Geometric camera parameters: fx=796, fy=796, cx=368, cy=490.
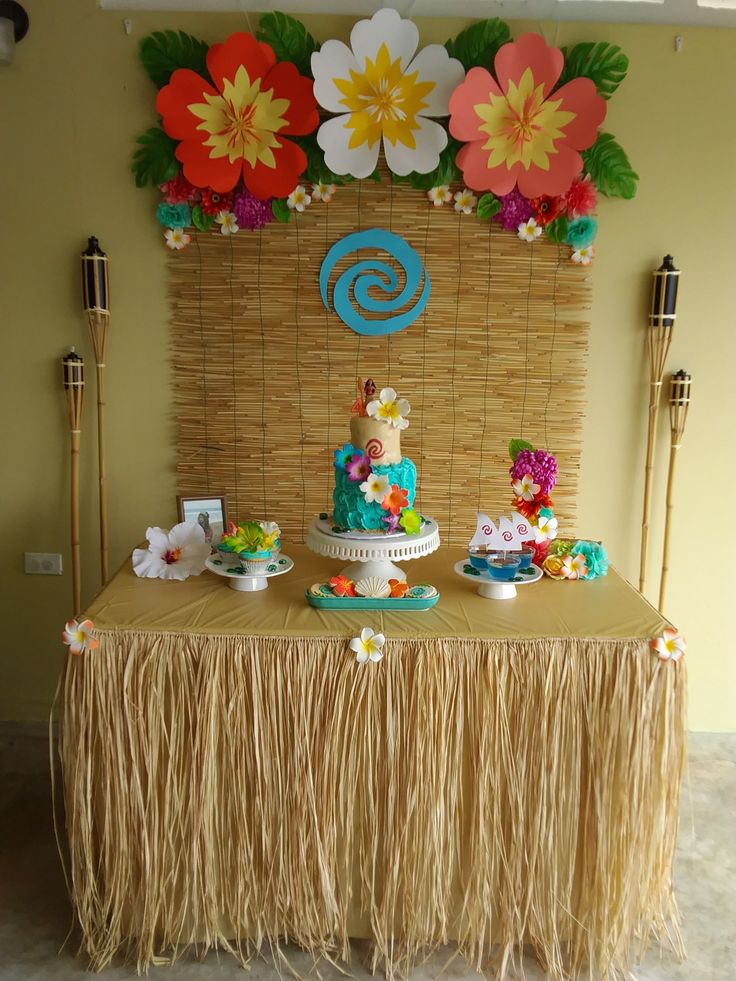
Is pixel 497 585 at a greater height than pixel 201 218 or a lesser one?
lesser

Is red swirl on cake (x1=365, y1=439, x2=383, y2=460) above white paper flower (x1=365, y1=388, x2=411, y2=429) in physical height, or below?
below

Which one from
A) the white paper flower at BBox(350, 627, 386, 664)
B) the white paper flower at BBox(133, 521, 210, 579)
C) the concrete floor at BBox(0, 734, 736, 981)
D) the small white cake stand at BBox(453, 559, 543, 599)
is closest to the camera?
the white paper flower at BBox(350, 627, 386, 664)

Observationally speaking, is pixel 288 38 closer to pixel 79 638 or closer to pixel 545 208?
pixel 545 208

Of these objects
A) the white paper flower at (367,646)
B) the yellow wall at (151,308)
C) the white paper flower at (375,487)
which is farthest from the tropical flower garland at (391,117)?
the white paper flower at (367,646)

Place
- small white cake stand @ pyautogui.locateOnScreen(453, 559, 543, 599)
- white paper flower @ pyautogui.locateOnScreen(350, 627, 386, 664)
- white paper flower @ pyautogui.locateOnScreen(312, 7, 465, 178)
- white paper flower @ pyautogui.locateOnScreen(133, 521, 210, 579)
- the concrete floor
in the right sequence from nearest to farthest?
white paper flower @ pyautogui.locateOnScreen(350, 627, 386, 664), the concrete floor, small white cake stand @ pyautogui.locateOnScreen(453, 559, 543, 599), white paper flower @ pyautogui.locateOnScreen(133, 521, 210, 579), white paper flower @ pyautogui.locateOnScreen(312, 7, 465, 178)

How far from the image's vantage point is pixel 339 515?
196 centimetres

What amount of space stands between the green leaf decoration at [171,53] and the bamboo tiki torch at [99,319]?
1.76 feet

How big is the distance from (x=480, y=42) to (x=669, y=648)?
1.75 meters

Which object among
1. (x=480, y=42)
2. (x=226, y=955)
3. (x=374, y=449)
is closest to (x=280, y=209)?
(x=480, y=42)

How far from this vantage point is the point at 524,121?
230 centimetres

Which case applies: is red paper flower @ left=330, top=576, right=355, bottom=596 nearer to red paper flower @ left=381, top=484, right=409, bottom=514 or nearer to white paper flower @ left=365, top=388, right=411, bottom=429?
red paper flower @ left=381, top=484, right=409, bottom=514

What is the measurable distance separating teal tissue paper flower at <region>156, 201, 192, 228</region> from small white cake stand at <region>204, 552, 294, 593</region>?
1080mm

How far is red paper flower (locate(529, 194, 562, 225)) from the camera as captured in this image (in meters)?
2.41

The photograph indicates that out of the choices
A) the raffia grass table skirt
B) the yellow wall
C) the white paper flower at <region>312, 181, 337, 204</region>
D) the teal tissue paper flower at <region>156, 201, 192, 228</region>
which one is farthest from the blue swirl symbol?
the raffia grass table skirt
